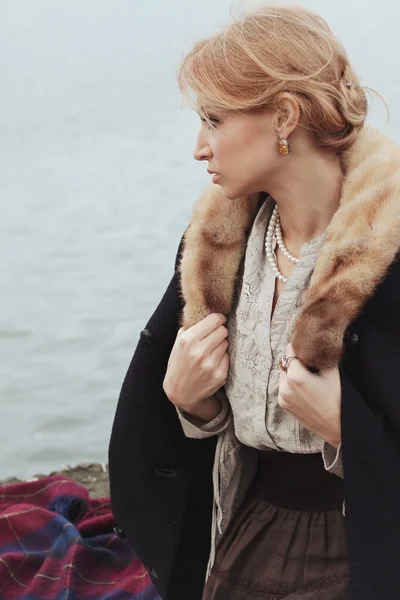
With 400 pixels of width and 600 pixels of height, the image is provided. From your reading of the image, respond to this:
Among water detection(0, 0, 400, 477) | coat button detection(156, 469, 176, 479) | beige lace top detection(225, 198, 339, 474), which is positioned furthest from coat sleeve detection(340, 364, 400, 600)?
water detection(0, 0, 400, 477)

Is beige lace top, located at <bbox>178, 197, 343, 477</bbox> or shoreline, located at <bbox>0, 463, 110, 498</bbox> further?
shoreline, located at <bbox>0, 463, 110, 498</bbox>

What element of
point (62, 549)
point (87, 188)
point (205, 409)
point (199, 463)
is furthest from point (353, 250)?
point (87, 188)

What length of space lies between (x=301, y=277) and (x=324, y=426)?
0.30 m

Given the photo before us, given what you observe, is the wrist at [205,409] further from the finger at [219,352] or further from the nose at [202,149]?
the nose at [202,149]

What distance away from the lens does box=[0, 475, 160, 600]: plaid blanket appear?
3.11 m

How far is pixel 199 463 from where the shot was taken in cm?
253

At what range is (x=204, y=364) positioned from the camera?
217cm

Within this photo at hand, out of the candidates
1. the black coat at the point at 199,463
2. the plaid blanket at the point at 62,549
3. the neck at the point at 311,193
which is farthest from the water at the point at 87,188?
the neck at the point at 311,193

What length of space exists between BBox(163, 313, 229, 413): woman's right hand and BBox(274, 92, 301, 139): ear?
42 centimetres

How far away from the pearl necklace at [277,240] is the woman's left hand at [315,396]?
24cm

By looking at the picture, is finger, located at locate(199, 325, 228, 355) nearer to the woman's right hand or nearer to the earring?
the woman's right hand

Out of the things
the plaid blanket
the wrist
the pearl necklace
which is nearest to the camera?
the pearl necklace

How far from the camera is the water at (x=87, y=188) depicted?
4.82m

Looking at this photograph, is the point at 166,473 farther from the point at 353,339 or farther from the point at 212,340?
the point at 353,339
